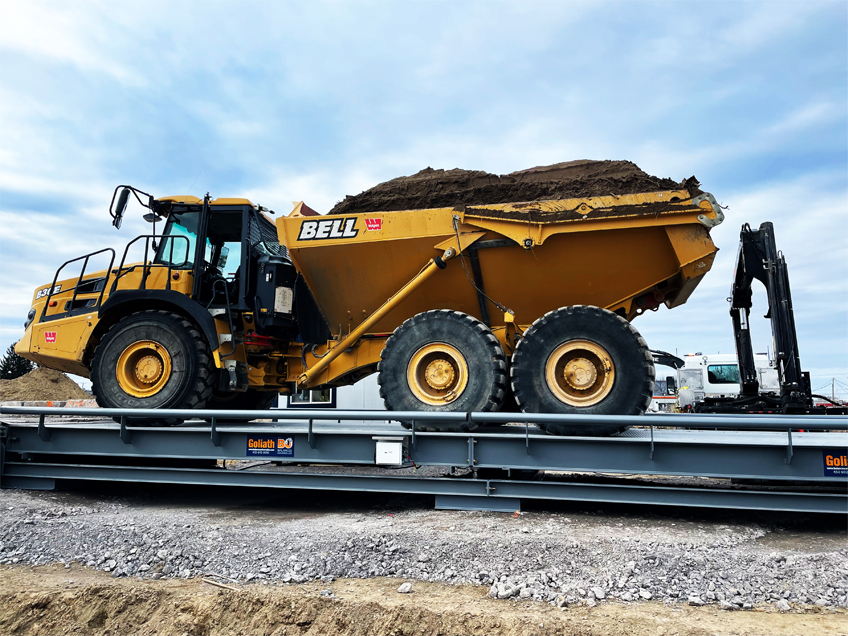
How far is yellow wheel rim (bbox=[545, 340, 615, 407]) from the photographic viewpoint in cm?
520

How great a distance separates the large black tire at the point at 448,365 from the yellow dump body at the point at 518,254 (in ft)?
1.62

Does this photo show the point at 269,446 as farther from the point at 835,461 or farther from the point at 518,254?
the point at 835,461

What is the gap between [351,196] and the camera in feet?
20.4

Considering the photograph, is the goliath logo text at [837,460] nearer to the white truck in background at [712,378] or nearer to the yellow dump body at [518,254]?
the yellow dump body at [518,254]

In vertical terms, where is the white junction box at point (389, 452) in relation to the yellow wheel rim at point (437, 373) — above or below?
below

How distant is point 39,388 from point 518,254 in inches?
1183

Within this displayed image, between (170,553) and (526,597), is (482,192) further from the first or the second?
(170,553)

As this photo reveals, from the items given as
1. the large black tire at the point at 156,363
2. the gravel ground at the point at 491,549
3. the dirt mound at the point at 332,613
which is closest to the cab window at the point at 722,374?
the gravel ground at the point at 491,549

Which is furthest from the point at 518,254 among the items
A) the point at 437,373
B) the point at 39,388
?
the point at 39,388

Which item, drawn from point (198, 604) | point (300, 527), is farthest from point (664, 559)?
point (198, 604)

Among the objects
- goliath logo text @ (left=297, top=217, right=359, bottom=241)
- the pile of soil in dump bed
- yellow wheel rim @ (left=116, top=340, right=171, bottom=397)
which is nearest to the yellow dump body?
goliath logo text @ (left=297, top=217, right=359, bottom=241)

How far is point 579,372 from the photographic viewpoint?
5.25 meters

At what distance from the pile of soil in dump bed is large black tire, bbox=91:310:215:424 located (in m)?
2.12

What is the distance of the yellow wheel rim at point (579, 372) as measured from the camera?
5199 mm
